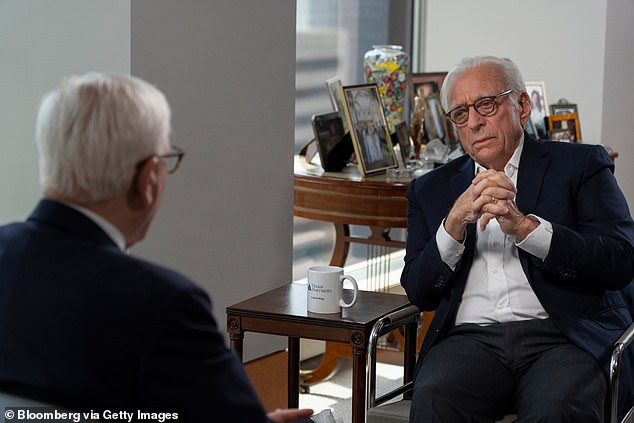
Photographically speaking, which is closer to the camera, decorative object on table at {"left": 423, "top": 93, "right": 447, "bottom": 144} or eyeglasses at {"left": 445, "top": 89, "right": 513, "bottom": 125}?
eyeglasses at {"left": 445, "top": 89, "right": 513, "bottom": 125}

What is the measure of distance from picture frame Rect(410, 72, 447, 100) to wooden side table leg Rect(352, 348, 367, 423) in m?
2.34

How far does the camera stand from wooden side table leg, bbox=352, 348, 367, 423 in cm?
271

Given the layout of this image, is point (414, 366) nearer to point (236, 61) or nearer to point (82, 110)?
point (236, 61)

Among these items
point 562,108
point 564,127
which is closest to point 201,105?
point 564,127

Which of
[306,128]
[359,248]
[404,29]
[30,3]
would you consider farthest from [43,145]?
[404,29]

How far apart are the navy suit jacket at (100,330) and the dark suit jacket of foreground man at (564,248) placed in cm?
129

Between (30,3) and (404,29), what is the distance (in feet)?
10.7

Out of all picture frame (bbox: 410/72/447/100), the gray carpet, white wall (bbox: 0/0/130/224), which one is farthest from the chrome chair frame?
picture frame (bbox: 410/72/447/100)

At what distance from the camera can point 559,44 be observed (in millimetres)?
5648

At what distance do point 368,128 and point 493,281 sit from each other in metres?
1.57

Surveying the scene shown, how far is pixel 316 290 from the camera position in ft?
9.18

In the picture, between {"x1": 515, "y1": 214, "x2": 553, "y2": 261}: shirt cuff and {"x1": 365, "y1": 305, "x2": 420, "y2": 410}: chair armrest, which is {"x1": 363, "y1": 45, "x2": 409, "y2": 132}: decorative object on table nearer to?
{"x1": 365, "y1": 305, "x2": 420, "y2": 410}: chair armrest

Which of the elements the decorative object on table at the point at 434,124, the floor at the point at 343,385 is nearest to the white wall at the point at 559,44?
the decorative object on table at the point at 434,124

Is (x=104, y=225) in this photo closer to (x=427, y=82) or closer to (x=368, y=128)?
(x=368, y=128)
